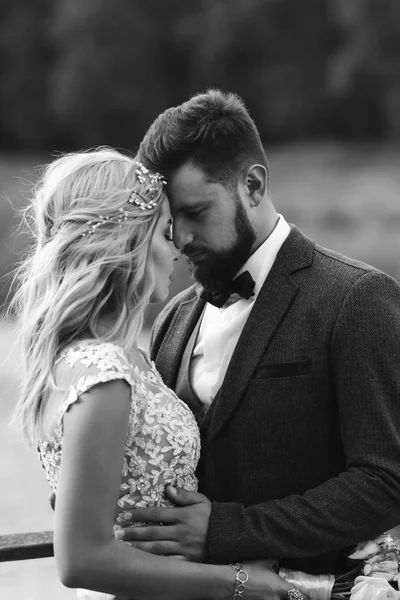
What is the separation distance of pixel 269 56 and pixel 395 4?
547 centimetres

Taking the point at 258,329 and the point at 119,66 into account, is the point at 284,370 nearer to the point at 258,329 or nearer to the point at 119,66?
the point at 258,329

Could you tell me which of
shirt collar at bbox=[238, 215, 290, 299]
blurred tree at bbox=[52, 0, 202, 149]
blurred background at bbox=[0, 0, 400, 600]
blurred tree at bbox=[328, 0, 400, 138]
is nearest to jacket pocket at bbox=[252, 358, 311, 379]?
shirt collar at bbox=[238, 215, 290, 299]

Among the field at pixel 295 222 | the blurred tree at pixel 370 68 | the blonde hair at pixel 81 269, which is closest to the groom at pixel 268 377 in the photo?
the blonde hair at pixel 81 269

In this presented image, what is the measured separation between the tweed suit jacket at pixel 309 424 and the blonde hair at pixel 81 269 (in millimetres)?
392

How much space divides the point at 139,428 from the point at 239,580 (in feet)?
1.56

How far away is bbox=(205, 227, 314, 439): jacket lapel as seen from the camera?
2.49 meters

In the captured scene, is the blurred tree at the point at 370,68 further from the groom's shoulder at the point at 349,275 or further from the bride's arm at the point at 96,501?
the bride's arm at the point at 96,501

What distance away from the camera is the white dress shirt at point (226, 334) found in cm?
268

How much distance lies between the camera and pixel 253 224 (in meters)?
2.75

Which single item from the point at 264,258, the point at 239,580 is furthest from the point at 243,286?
the point at 239,580

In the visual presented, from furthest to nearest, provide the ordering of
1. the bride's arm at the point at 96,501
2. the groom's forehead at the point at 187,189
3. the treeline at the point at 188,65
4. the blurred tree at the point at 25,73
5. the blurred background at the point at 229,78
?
the blurred tree at the point at 25,73 → the treeline at the point at 188,65 → the blurred background at the point at 229,78 → the groom's forehead at the point at 187,189 → the bride's arm at the point at 96,501

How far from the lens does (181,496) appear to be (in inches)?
94.3

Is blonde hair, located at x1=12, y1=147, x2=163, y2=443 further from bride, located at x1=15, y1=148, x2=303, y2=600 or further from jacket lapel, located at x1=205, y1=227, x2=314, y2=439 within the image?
jacket lapel, located at x1=205, y1=227, x2=314, y2=439

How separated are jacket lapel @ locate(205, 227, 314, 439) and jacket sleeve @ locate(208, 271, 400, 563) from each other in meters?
0.20
